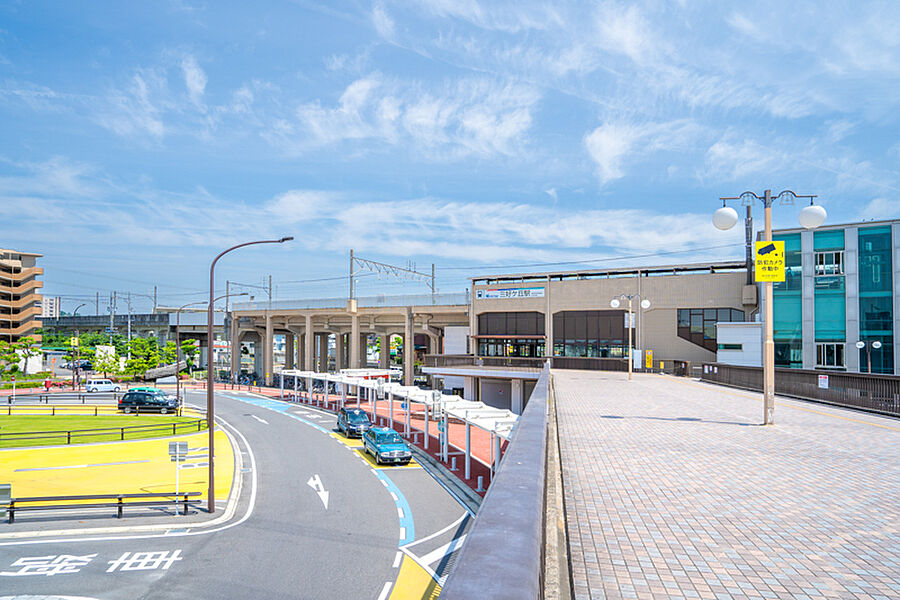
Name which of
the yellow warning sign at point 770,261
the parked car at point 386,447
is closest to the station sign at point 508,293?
the parked car at point 386,447

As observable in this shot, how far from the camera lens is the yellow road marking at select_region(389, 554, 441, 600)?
42.9ft

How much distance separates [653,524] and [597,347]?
47.6 m

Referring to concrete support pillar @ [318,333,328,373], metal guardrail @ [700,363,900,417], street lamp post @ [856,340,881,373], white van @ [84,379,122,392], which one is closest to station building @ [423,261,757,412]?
street lamp post @ [856,340,881,373]

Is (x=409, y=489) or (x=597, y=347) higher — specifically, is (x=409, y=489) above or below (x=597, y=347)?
below

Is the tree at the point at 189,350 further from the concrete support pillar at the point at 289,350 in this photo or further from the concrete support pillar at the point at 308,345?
the concrete support pillar at the point at 308,345

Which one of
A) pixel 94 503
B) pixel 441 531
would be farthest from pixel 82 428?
pixel 441 531

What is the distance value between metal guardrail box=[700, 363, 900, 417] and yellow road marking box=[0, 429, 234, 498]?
2311 cm

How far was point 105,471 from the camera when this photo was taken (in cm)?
2581

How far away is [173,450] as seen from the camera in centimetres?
2084

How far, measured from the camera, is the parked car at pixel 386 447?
90.1 ft

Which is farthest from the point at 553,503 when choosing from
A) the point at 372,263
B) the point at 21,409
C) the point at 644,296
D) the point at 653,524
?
the point at 372,263

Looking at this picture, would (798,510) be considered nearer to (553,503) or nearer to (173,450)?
(553,503)

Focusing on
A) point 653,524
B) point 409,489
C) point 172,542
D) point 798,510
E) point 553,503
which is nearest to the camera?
point 553,503

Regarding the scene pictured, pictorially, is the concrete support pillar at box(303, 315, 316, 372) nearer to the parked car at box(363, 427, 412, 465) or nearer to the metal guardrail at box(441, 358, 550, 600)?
the parked car at box(363, 427, 412, 465)
